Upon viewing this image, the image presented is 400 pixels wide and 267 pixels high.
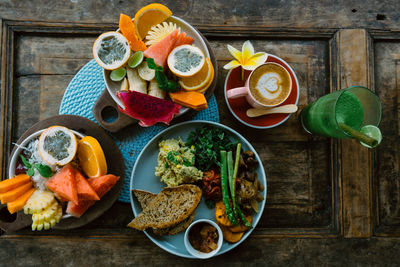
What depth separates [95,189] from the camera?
48.8 inches

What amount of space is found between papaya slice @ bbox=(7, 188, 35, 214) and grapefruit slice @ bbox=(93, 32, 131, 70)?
0.65 m

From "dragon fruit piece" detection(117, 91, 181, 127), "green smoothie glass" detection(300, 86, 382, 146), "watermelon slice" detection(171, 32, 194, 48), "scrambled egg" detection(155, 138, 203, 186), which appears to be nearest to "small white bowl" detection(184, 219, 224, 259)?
"scrambled egg" detection(155, 138, 203, 186)

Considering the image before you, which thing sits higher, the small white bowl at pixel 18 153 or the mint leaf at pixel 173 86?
the mint leaf at pixel 173 86

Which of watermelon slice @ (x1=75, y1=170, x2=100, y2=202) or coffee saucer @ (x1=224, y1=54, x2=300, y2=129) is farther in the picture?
coffee saucer @ (x1=224, y1=54, x2=300, y2=129)

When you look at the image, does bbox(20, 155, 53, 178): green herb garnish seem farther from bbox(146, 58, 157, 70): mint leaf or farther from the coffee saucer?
the coffee saucer

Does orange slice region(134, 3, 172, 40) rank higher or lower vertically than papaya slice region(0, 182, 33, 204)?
higher

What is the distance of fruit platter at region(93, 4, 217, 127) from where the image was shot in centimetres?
125

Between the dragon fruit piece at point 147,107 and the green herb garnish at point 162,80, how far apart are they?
0.06 m

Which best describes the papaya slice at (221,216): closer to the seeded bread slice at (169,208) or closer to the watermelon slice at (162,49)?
the seeded bread slice at (169,208)

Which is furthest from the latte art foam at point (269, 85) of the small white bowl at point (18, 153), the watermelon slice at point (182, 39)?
→ the small white bowl at point (18, 153)

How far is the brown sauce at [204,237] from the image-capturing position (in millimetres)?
1377

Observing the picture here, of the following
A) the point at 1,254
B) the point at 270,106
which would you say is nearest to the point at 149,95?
the point at 270,106

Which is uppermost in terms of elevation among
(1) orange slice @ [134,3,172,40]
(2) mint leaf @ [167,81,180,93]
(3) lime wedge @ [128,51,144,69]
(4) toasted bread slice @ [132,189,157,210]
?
(1) orange slice @ [134,3,172,40]

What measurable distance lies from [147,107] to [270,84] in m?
0.60
